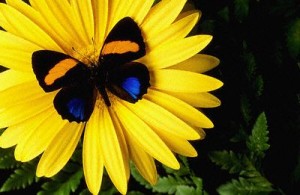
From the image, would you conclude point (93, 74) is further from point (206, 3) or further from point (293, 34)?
point (293, 34)

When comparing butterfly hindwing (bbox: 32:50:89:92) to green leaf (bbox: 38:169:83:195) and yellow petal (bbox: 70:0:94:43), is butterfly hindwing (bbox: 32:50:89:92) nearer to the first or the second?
yellow petal (bbox: 70:0:94:43)

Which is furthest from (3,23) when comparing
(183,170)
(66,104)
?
(183,170)

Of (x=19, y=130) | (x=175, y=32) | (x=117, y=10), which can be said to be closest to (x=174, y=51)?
(x=175, y=32)

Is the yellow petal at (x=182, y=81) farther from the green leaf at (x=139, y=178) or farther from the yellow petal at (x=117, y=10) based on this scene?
the green leaf at (x=139, y=178)

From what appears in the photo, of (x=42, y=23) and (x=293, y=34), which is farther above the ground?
(x=42, y=23)

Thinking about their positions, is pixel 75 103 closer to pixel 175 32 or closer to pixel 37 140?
pixel 37 140

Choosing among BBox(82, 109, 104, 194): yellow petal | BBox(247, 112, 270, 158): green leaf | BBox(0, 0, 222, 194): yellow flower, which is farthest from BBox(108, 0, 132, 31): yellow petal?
BBox(247, 112, 270, 158): green leaf
